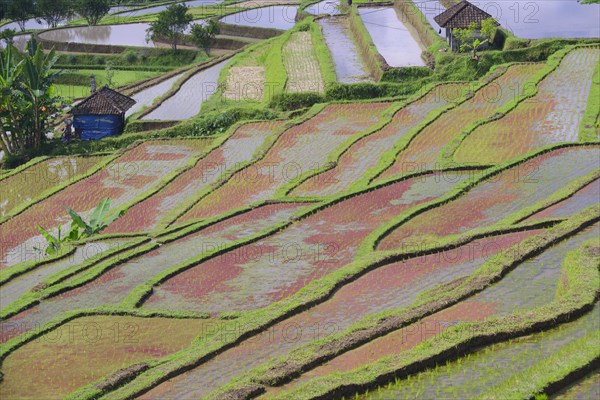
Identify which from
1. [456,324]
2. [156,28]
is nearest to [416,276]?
[456,324]

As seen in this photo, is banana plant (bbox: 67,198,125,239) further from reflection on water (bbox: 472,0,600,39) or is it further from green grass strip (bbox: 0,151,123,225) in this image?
reflection on water (bbox: 472,0,600,39)

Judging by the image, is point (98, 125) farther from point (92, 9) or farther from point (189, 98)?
point (92, 9)

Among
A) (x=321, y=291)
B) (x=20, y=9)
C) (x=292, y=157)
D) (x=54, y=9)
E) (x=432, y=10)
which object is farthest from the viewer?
(x=54, y=9)

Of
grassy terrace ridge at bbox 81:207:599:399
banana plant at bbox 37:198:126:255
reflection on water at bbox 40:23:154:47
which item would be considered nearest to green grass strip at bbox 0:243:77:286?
banana plant at bbox 37:198:126:255

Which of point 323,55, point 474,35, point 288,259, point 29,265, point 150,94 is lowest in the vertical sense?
point 29,265

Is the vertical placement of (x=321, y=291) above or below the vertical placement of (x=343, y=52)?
below

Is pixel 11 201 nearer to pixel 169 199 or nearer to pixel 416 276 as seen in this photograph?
pixel 169 199

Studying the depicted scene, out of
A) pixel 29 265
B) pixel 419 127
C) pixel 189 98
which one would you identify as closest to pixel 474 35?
pixel 419 127
